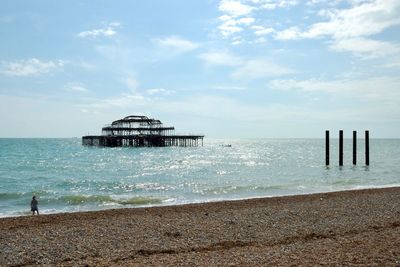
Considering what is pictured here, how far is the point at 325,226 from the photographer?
11.6 meters

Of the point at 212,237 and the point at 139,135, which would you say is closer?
the point at 212,237

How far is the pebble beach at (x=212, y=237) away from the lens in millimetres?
8352

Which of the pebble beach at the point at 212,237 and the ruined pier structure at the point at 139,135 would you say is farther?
the ruined pier structure at the point at 139,135

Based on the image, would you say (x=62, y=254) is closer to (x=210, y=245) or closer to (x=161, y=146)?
(x=210, y=245)

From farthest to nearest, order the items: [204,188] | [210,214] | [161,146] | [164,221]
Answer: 1. [161,146]
2. [204,188]
3. [210,214]
4. [164,221]

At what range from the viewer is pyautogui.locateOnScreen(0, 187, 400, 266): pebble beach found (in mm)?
8352

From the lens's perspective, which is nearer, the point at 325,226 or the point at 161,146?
the point at 325,226

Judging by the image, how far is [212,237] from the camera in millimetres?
10461

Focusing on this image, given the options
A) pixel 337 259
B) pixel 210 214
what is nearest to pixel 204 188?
pixel 210 214

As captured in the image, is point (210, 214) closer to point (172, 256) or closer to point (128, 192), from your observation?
point (172, 256)

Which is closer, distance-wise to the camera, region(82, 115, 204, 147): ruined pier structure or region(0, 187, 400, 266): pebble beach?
region(0, 187, 400, 266): pebble beach

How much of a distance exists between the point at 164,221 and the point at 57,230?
2.92 metres

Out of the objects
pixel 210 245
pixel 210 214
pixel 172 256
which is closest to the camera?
pixel 172 256

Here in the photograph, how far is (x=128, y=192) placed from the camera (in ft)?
81.1
